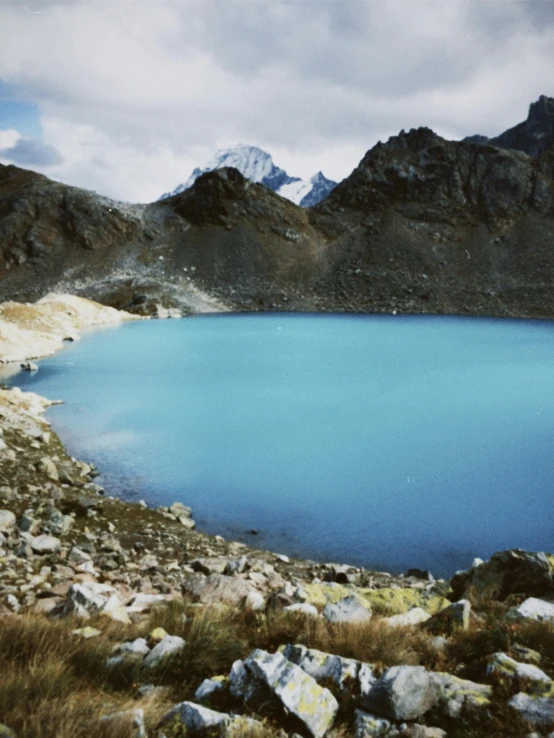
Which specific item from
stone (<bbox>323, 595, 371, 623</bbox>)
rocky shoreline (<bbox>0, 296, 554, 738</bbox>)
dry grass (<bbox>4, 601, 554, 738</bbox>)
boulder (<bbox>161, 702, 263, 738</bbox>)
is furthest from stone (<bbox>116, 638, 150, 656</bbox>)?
stone (<bbox>323, 595, 371, 623</bbox>)

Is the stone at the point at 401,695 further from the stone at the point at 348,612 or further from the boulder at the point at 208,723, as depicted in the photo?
the stone at the point at 348,612

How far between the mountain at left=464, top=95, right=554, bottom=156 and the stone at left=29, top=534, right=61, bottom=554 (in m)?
169

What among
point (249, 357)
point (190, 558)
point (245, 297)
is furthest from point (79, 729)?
point (245, 297)

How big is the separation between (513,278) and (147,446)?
278 ft

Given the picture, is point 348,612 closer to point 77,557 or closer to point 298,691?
point 298,691

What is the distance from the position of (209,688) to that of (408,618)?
335cm

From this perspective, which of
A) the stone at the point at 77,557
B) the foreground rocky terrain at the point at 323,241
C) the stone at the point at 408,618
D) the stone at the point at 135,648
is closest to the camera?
the stone at the point at 135,648

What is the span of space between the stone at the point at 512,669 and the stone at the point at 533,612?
1603 millimetres

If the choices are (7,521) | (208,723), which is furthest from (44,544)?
(208,723)

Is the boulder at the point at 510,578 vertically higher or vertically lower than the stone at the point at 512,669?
→ lower

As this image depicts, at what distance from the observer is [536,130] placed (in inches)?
6024

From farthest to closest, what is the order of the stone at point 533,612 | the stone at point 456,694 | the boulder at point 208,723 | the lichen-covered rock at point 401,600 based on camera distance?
the lichen-covered rock at point 401,600 < the stone at point 533,612 < the stone at point 456,694 < the boulder at point 208,723

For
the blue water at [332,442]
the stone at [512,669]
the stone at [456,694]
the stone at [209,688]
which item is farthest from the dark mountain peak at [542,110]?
the stone at [209,688]

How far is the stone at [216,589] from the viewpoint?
7.48 meters
